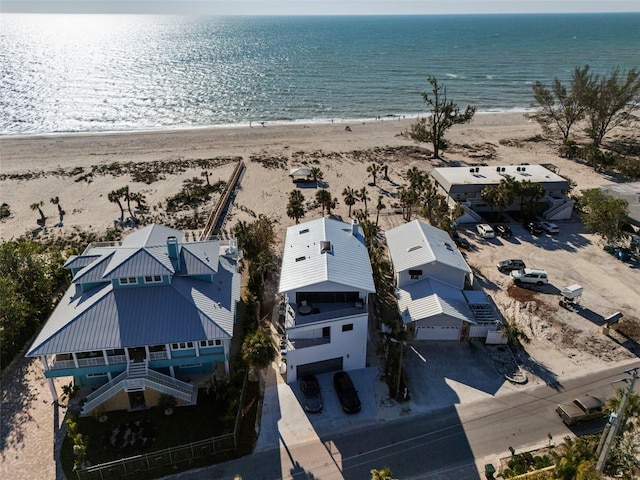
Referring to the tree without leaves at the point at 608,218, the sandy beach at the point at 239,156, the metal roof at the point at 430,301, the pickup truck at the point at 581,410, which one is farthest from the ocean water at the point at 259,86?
the pickup truck at the point at 581,410

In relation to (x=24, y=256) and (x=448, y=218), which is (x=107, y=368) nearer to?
(x=24, y=256)

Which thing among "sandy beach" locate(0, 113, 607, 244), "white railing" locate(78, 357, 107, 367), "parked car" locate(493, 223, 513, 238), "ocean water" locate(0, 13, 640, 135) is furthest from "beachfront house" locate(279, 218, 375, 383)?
"ocean water" locate(0, 13, 640, 135)

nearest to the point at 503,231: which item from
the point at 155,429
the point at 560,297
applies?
the point at 560,297

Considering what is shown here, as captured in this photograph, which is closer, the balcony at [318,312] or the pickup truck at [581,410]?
the pickup truck at [581,410]

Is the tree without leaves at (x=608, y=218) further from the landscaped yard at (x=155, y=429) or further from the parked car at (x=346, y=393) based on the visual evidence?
the landscaped yard at (x=155, y=429)

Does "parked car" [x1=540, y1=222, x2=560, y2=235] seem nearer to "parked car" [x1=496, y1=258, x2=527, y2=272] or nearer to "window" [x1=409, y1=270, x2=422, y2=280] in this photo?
"parked car" [x1=496, y1=258, x2=527, y2=272]
